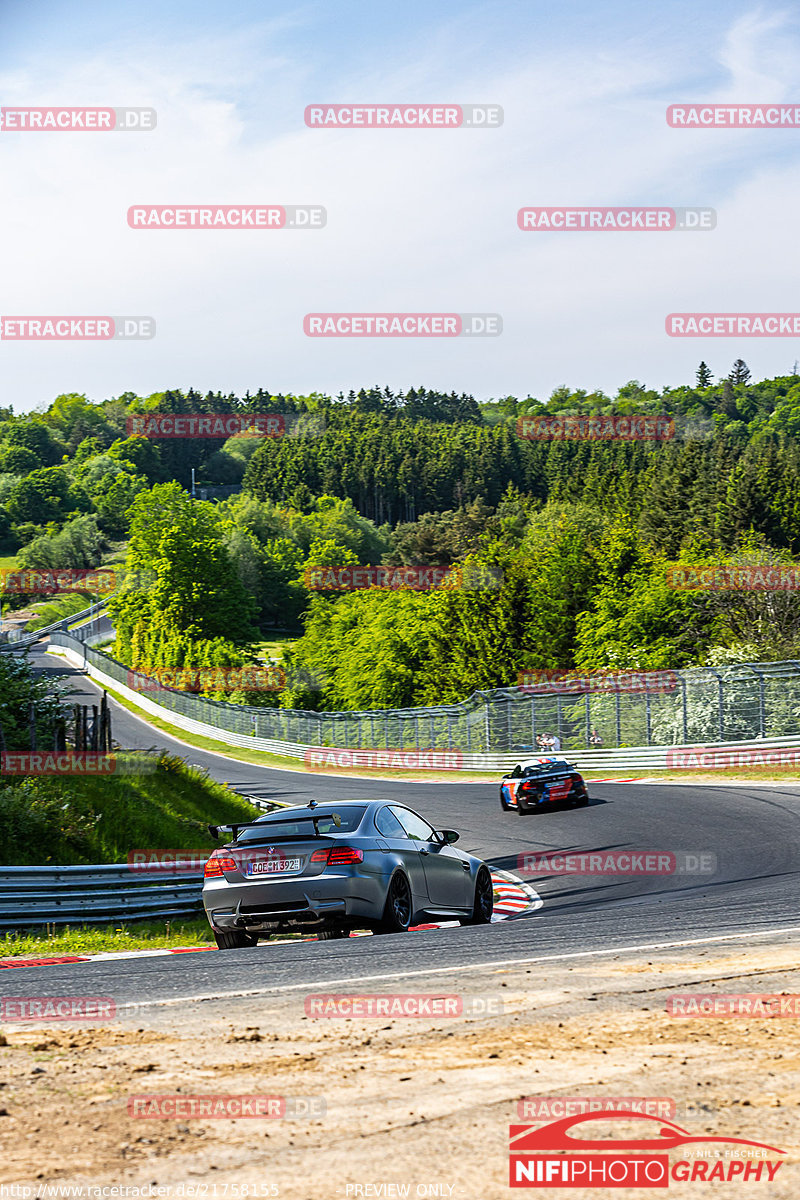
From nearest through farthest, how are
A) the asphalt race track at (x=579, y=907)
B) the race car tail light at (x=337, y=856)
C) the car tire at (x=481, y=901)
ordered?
the asphalt race track at (x=579, y=907) < the race car tail light at (x=337, y=856) < the car tire at (x=481, y=901)

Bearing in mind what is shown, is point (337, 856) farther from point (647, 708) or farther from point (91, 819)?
point (647, 708)

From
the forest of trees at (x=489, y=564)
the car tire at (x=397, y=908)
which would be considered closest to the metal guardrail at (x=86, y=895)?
the car tire at (x=397, y=908)

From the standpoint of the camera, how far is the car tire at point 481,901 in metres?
12.3

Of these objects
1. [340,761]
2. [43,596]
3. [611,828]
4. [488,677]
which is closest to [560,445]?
[43,596]

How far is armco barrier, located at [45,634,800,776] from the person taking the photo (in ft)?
104

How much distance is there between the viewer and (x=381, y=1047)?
19.0ft

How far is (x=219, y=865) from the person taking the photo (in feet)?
33.9

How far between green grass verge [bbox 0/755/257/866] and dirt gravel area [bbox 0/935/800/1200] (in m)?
9.08

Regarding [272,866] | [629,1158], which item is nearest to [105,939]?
[272,866]

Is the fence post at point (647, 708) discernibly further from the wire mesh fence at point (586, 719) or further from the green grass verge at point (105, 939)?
the green grass verge at point (105, 939)

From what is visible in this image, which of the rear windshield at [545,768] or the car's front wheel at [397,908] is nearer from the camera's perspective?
the car's front wheel at [397,908]

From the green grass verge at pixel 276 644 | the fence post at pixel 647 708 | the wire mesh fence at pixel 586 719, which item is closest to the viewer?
the wire mesh fence at pixel 586 719

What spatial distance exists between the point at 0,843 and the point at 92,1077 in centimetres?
1045

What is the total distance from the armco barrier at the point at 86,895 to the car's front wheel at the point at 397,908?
167 inches
